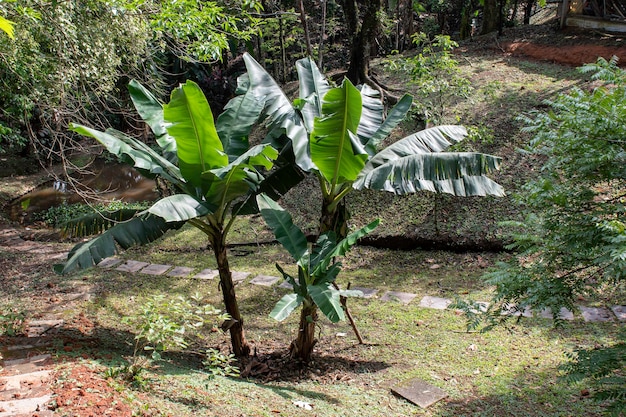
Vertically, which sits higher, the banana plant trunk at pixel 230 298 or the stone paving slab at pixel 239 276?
the banana plant trunk at pixel 230 298

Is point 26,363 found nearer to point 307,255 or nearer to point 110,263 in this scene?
point 307,255

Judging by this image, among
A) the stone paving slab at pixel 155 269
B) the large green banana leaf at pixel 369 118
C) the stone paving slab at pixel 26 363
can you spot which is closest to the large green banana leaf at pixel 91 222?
the stone paving slab at pixel 26 363

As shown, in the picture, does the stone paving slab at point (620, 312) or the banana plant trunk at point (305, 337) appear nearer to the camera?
the banana plant trunk at point (305, 337)

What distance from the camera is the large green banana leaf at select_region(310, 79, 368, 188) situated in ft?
16.0

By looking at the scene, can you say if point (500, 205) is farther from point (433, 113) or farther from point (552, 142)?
point (552, 142)

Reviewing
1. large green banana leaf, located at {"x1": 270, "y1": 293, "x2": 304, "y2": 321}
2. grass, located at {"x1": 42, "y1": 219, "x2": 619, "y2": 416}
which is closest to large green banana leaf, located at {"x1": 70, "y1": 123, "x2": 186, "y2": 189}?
large green banana leaf, located at {"x1": 270, "y1": 293, "x2": 304, "y2": 321}

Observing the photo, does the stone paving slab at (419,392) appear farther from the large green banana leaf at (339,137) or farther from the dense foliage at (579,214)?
the large green banana leaf at (339,137)

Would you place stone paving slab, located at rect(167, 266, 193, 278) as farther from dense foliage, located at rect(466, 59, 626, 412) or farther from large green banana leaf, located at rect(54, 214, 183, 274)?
dense foliage, located at rect(466, 59, 626, 412)

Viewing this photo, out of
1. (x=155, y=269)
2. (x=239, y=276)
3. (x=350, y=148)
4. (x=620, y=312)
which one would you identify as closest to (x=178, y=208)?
(x=350, y=148)

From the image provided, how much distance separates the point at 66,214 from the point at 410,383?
33.9 ft

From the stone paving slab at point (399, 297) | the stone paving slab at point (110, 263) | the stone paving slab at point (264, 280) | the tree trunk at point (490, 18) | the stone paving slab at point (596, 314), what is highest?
the tree trunk at point (490, 18)

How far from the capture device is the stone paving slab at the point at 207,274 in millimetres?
8708

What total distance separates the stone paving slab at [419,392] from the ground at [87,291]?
599 mm

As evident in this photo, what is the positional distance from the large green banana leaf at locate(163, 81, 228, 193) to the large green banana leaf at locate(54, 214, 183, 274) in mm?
642
